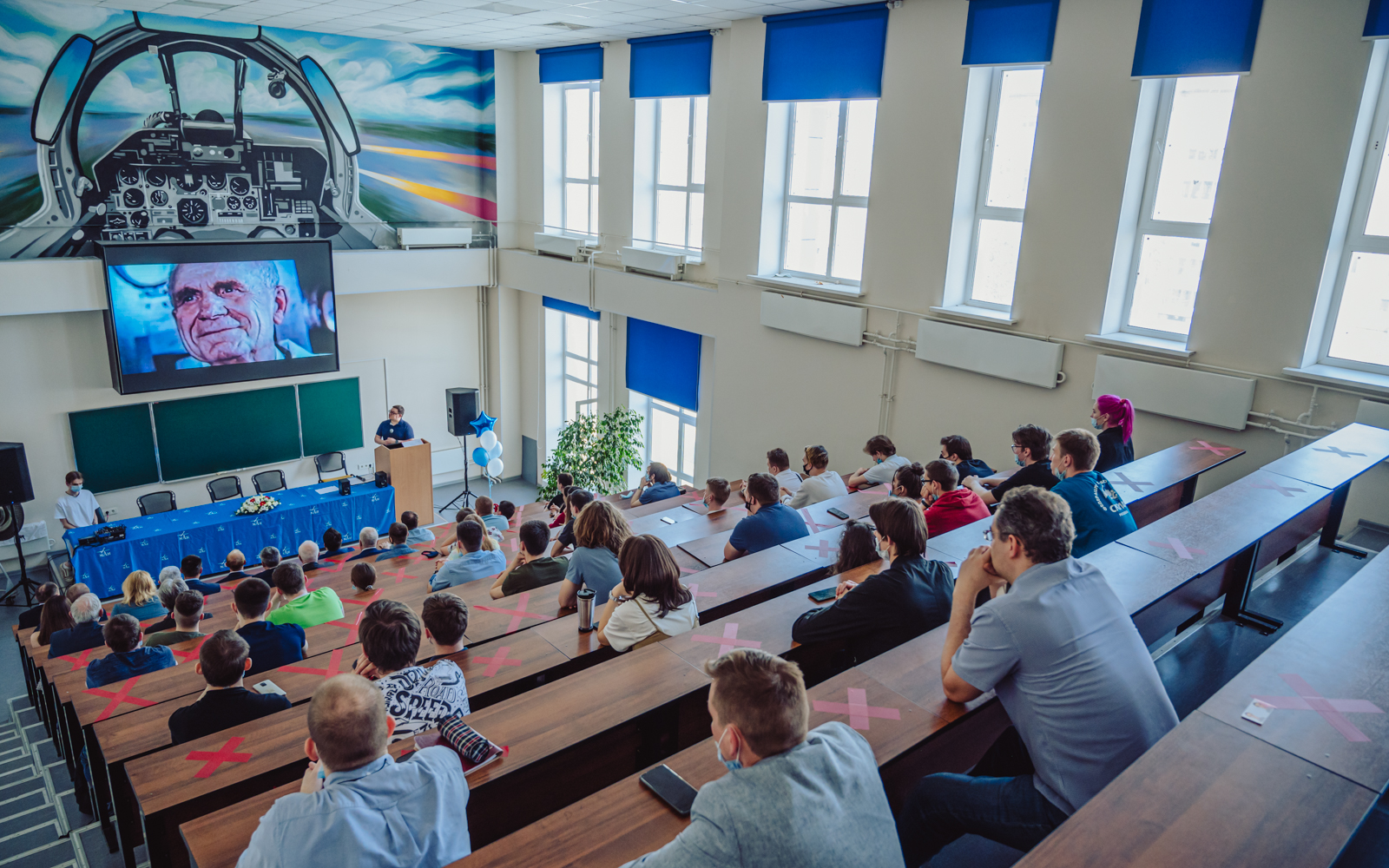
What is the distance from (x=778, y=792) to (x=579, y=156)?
11541 mm

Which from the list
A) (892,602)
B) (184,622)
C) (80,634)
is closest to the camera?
(892,602)

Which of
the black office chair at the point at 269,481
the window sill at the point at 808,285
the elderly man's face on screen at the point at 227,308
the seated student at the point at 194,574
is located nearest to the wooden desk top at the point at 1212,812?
the window sill at the point at 808,285

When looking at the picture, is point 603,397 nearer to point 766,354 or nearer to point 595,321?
point 595,321

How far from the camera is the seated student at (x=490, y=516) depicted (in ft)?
26.9

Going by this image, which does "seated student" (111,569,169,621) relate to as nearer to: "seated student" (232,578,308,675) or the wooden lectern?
"seated student" (232,578,308,675)

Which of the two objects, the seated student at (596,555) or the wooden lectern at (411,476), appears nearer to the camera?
the seated student at (596,555)

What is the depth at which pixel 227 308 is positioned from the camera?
34.7 feet

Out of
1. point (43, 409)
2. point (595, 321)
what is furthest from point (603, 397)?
point (43, 409)

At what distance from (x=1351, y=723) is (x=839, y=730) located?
1507 mm

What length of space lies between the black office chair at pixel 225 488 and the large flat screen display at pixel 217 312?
4.18 ft

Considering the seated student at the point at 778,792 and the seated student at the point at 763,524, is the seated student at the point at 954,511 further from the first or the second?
the seated student at the point at 778,792

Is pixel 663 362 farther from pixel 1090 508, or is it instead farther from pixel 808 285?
pixel 1090 508

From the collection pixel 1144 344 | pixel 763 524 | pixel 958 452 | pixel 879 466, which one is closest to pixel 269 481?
pixel 879 466

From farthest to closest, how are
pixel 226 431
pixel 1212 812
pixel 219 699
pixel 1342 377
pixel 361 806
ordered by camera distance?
pixel 226 431, pixel 1342 377, pixel 219 699, pixel 361 806, pixel 1212 812
